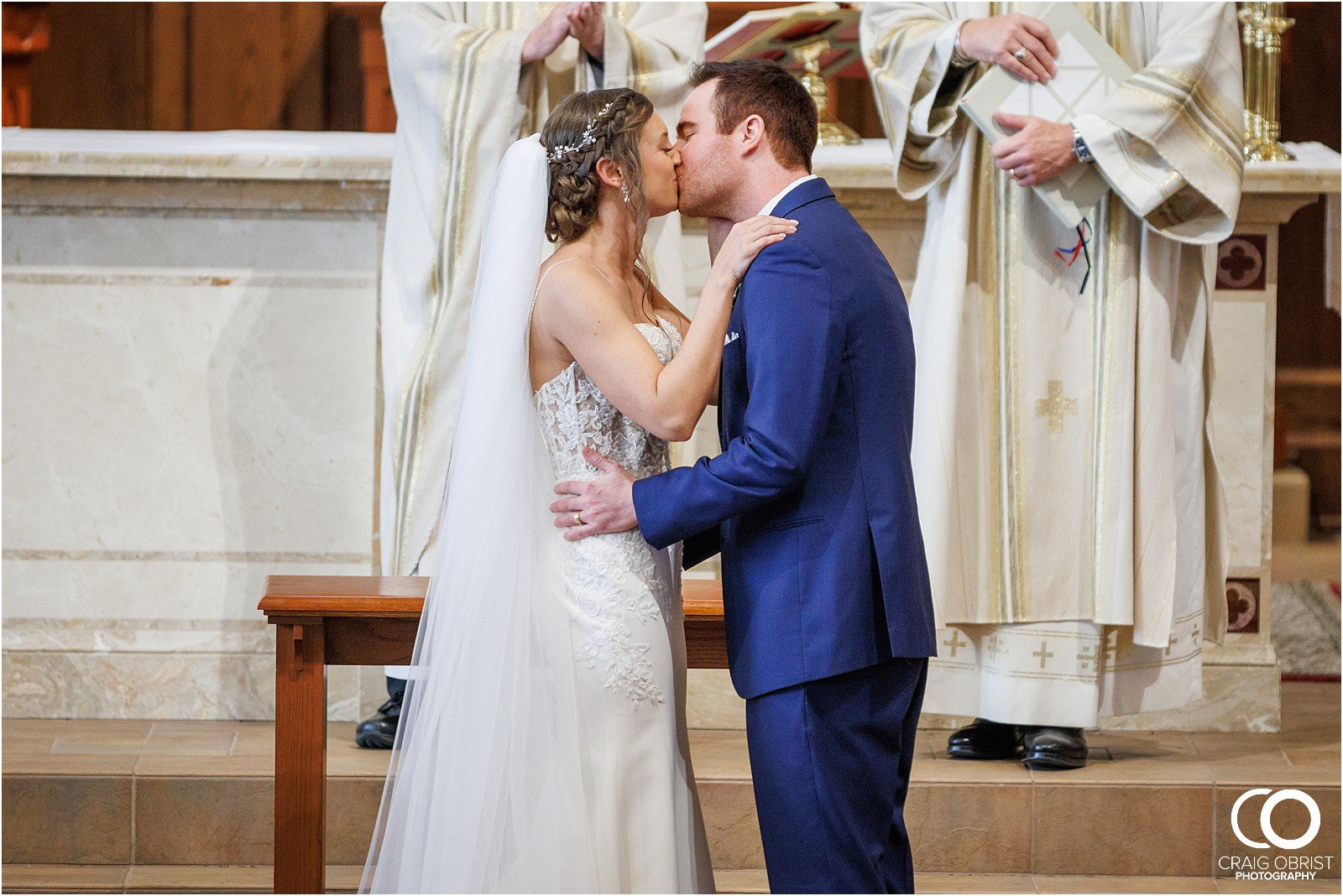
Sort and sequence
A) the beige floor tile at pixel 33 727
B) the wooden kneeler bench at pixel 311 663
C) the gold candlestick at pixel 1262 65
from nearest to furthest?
the wooden kneeler bench at pixel 311 663 < the beige floor tile at pixel 33 727 < the gold candlestick at pixel 1262 65

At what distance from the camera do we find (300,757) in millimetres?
2967

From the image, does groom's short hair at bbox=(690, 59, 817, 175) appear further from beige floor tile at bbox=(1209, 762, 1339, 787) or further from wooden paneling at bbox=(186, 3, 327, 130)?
wooden paneling at bbox=(186, 3, 327, 130)

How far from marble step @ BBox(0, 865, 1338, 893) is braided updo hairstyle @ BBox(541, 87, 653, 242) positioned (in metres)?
1.75

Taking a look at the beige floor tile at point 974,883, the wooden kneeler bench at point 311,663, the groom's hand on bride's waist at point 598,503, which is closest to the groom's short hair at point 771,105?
the groom's hand on bride's waist at point 598,503

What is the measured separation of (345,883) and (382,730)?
517mm

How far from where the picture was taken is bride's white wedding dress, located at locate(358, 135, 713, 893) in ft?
8.62

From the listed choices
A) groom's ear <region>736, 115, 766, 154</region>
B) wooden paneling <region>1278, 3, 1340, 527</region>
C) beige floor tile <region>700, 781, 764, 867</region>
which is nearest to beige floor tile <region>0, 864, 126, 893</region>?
beige floor tile <region>700, 781, 764, 867</region>

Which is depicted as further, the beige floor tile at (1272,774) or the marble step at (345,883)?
the beige floor tile at (1272,774)

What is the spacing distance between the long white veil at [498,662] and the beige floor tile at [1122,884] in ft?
5.28

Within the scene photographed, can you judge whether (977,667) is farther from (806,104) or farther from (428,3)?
(428,3)

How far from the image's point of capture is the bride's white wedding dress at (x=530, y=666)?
2.63 metres

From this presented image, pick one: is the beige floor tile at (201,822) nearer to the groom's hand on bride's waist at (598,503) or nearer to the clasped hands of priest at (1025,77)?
the groom's hand on bride's waist at (598,503)

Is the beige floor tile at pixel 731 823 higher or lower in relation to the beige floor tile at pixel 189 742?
lower

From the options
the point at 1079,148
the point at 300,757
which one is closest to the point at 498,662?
the point at 300,757
